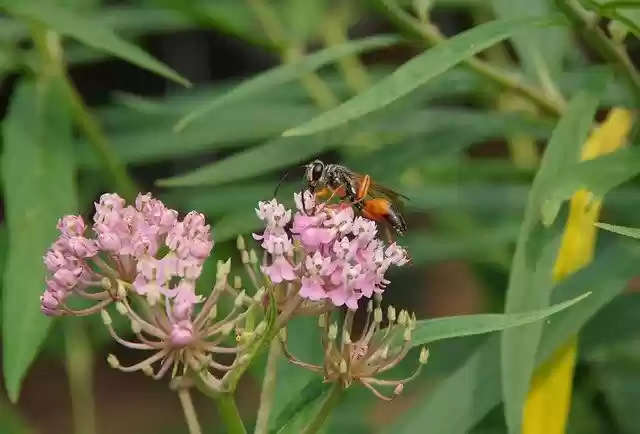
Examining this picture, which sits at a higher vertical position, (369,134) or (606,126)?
(369,134)

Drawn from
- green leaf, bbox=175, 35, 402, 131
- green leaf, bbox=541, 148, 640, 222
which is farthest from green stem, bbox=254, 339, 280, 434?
green leaf, bbox=175, 35, 402, 131

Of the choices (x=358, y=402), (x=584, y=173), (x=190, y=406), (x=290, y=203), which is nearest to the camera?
(x=190, y=406)

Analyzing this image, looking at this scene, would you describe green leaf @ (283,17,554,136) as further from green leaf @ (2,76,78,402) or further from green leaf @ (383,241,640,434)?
green leaf @ (2,76,78,402)

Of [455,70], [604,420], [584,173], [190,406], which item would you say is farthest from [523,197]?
[190,406]

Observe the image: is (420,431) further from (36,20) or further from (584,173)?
(36,20)

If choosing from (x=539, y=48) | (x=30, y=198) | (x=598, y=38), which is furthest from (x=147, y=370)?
(x=539, y=48)

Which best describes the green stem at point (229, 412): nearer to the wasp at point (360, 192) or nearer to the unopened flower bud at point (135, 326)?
the unopened flower bud at point (135, 326)
